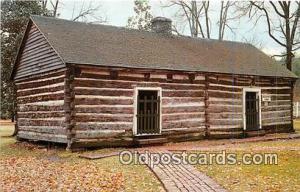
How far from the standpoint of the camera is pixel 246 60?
23031 millimetres

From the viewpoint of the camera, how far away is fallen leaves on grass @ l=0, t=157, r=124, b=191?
959cm

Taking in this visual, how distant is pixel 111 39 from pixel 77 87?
4.26 metres

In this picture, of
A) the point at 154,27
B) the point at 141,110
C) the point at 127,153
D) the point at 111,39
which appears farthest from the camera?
the point at 154,27

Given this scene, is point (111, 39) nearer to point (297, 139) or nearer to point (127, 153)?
point (127, 153)

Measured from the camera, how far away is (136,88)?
17.2 m

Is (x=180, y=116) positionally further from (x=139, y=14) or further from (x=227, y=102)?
(x=139, y=14)

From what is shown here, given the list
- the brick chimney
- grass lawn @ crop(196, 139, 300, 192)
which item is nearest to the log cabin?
the brick chimney

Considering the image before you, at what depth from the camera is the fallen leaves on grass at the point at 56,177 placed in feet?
31.4

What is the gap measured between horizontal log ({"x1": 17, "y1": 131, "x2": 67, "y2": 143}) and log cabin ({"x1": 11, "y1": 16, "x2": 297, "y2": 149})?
4 cm

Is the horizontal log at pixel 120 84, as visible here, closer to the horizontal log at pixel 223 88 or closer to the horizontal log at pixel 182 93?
the horizontal log at pixel 182 93

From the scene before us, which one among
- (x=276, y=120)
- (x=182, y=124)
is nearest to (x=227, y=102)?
(x=182, y=124)

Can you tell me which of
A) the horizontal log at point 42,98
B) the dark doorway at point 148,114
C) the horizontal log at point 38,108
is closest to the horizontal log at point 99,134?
the dark doorway at point 148,114

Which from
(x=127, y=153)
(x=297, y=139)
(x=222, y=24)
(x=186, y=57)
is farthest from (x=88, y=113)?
(x=222, y=24)

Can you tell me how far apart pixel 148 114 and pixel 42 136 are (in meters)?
4.67
